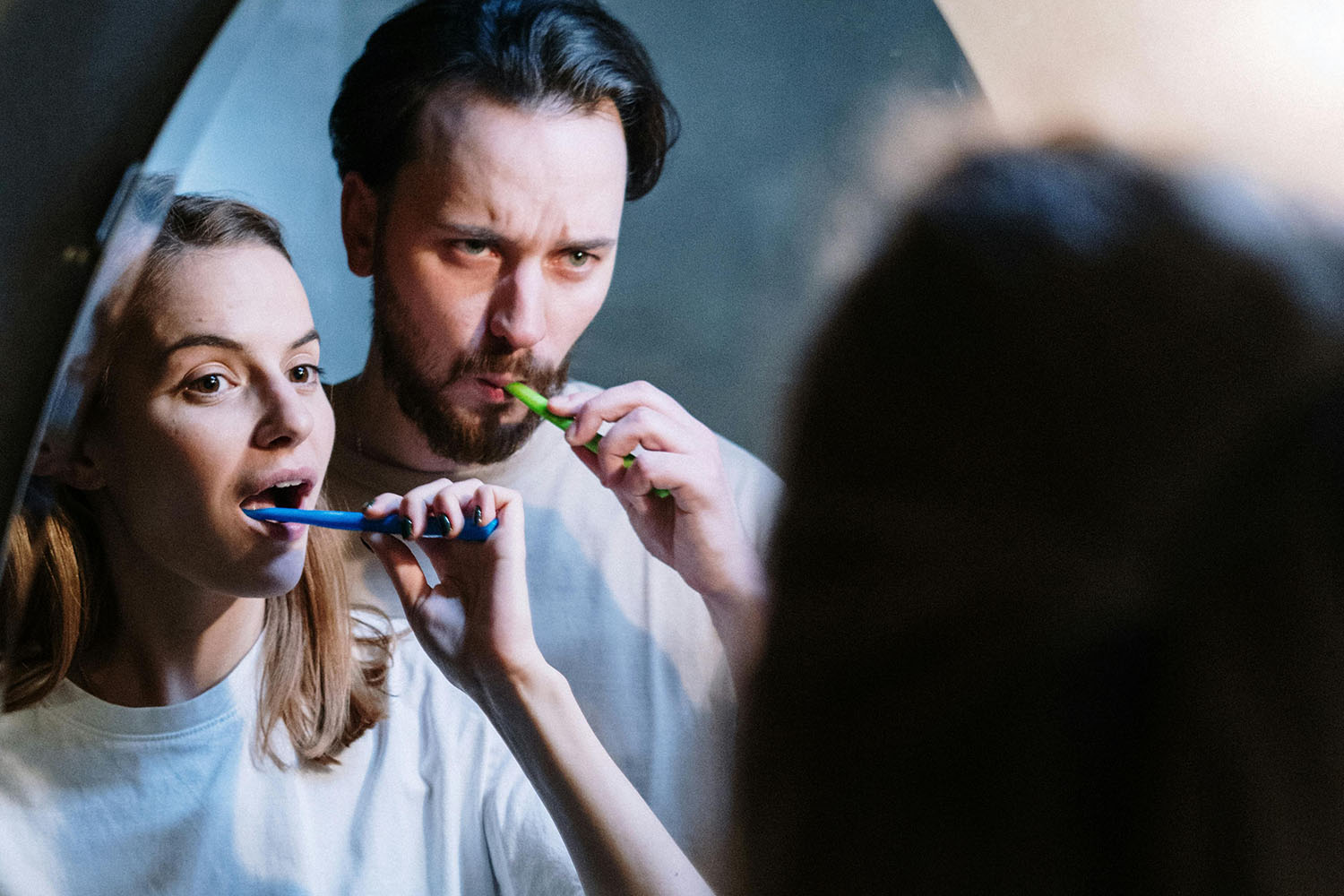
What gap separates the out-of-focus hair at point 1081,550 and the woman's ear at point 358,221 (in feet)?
0.99

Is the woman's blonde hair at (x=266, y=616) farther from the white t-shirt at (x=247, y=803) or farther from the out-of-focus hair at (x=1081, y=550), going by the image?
the out-of-focus hair at (x=1081, y=550)

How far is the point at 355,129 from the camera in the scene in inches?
25.8

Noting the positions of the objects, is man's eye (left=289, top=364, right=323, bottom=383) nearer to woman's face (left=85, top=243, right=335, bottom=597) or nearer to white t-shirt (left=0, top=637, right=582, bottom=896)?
woman's face (left=85, top=243, right=335, bottom=597)

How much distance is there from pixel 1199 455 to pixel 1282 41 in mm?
232

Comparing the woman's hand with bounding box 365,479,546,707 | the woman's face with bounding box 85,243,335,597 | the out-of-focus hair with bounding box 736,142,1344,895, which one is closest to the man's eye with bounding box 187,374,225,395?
the woman's face with bounding box 85,243,335,597

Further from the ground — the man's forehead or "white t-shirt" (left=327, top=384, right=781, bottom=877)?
the man's forehead

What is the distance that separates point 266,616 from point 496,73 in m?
0.33

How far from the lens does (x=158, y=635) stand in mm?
689

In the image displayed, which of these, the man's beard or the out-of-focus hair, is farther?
the man's beard

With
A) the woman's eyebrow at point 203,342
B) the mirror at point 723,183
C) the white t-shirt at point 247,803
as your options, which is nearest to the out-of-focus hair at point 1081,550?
the mirror at point 723,183

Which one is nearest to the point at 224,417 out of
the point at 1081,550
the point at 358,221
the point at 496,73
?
the point at 358,221

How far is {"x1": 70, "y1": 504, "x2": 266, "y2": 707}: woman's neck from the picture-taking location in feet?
2.25

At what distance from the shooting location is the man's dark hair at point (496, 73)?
2.08ft

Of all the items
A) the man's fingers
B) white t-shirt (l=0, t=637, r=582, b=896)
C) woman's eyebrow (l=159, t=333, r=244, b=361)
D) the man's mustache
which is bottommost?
white t-shirt (l=0, t=637, r=582, b=896)
